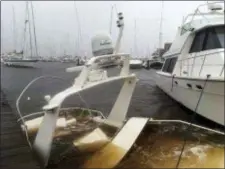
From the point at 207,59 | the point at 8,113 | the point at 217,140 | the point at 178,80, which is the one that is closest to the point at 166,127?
the point at 217,140

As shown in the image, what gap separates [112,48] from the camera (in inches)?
371

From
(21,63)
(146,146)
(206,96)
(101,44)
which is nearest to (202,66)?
(206,96)

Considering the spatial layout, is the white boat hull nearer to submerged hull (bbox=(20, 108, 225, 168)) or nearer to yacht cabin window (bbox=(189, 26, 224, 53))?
yacht cabin window (bbox=(189, 26, 224, 53))

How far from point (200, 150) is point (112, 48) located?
3.77m

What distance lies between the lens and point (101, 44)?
30.9ft

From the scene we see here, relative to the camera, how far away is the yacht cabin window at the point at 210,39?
14169 millimetres

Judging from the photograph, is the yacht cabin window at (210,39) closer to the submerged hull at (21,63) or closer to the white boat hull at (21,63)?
the submerged hull at (21,63)

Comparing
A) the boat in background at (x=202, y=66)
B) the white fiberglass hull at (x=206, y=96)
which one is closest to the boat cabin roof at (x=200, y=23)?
the boat in background at (x=202, y=66)

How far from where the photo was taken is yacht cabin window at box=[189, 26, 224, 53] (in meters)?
14.2

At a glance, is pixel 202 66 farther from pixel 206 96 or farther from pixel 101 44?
pixel 101 44

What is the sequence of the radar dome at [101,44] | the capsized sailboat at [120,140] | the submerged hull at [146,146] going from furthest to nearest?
the radar dome at [101,44], the capsized sailboat at [120,140], the submerged hull at [146,146]

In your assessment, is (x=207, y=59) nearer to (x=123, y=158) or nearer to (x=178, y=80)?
(x=178, y=80)

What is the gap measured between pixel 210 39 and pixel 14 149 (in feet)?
29.4

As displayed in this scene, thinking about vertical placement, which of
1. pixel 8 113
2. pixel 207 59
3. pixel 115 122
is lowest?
pixel 8 113
